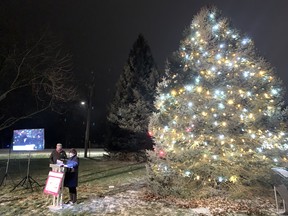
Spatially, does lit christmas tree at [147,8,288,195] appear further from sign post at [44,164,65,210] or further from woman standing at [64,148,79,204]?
sign post at [44,164,65,210]

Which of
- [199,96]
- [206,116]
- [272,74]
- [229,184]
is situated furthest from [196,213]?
[272,74]

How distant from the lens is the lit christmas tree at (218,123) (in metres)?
9.77

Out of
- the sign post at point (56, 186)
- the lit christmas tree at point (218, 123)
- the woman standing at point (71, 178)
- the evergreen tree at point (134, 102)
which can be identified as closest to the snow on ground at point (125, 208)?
the sign post at point (56, 186)

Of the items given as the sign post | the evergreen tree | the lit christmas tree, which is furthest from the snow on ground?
the evergreen tree

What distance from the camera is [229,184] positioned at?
10047mm

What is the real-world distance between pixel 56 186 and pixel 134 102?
1588cm

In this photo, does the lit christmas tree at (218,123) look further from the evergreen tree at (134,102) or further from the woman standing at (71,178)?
the evergreen tree at (134,102)

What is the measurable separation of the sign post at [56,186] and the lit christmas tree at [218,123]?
128 inches

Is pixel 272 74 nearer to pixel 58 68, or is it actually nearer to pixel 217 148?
pixel 217 148

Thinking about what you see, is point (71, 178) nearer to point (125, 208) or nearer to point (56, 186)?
point (56, 186)

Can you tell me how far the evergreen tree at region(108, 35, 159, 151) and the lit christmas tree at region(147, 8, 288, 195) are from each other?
12220mm

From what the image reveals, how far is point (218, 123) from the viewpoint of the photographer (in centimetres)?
998

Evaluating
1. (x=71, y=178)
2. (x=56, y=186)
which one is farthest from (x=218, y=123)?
(x=56, y=186)

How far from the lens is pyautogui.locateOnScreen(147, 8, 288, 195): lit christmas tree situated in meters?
9.77
